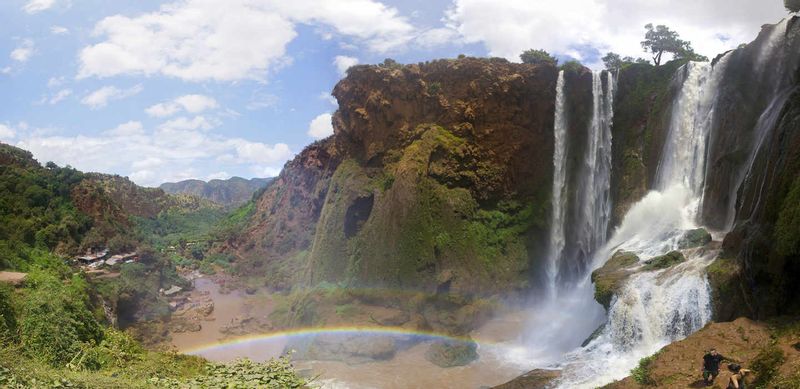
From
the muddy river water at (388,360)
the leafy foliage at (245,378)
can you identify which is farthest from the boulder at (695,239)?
the leafy foliage at (245,378)

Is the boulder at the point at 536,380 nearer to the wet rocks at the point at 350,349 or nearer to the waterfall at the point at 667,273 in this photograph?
the waterfall at the point at 667,273

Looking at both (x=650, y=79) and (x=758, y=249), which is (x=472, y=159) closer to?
(x=650, y=79)

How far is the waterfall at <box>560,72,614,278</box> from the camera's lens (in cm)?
3259

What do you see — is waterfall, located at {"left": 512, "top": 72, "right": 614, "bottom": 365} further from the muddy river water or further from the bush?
the bush

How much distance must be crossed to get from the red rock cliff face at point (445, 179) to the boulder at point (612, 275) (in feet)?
34.7

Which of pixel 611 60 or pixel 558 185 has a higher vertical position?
pixel 611 60

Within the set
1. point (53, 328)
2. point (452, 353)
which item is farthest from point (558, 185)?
point (53, 328)

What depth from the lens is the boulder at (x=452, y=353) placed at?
2504 centimetres

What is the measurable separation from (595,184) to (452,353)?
52.1 ft

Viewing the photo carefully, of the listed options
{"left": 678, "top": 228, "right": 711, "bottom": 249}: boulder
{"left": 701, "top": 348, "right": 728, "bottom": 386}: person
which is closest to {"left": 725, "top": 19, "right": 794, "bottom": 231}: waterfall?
{"left": 678, "top": 228, "right": 711, "bottom": 249}: boulder

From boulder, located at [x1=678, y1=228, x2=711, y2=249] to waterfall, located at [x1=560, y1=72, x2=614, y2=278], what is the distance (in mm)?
9123

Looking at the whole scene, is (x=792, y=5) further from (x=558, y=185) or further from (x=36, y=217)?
(x=36, y=217)

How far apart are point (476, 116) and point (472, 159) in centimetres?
315

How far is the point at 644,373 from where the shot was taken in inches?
593
